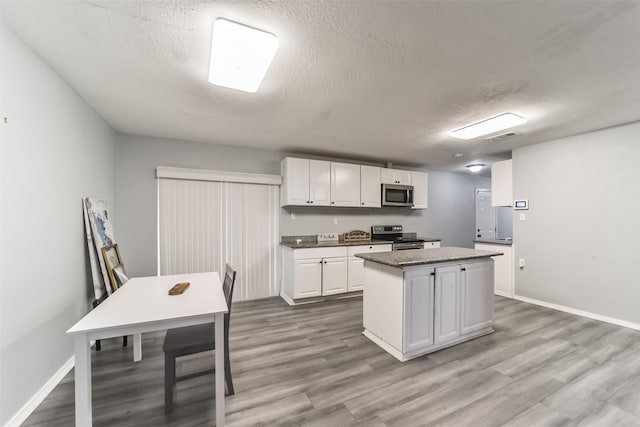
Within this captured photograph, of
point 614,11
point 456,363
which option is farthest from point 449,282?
point 614,11

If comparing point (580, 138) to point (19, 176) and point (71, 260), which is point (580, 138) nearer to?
point (19, 176)

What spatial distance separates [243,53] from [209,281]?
1791mm

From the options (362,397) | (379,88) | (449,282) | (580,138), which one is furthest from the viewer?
(580,138)

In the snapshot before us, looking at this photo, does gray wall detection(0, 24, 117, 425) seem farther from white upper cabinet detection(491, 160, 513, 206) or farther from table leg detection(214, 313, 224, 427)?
white upper cabinet detection(491, 160, 513, 206)

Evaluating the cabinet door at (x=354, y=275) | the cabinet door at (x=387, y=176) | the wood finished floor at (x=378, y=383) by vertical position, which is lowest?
the wood finished floor at (x=378, y=383)

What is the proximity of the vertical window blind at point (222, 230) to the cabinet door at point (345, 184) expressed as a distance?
0.98m

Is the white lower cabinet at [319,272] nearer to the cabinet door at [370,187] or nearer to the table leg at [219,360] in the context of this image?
the cabinet door at [370,187]

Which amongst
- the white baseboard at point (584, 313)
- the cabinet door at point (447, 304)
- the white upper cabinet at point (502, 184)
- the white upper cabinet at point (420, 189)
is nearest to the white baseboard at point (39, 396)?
the cabinet door at point (447, 304)

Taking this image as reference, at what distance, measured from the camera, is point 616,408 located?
170 centimetres

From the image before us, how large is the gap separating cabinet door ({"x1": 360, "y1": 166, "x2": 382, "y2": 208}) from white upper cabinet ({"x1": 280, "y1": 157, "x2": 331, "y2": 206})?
684 millimetres

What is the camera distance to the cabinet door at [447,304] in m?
2.43

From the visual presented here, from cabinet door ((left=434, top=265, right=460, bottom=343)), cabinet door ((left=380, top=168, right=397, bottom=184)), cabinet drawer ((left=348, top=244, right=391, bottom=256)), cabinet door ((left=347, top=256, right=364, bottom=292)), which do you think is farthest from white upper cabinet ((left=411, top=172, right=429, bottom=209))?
cabinet door ((left=434, top=265, right=460, bottom=343))

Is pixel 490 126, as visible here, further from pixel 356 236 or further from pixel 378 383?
pixel 378 383

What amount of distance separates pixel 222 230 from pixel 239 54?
2.73 metres
